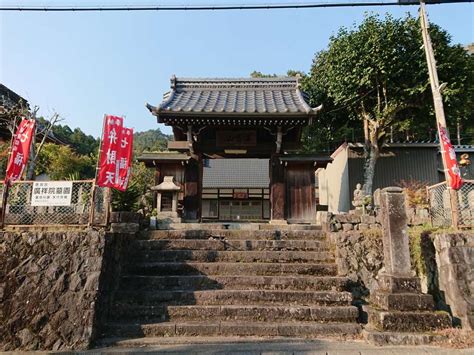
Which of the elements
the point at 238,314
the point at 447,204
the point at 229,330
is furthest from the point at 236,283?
the point at 447,204

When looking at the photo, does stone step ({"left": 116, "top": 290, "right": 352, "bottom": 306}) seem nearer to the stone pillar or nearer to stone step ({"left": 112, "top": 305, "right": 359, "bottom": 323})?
stone step ({"left": 112, "top": 305, "right": 359, "bottom": 323})

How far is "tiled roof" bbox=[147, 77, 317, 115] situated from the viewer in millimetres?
9664

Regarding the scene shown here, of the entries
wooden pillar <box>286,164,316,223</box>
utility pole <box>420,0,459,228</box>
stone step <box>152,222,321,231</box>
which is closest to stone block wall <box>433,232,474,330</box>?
utility pole <box>420,0,459,228</box>

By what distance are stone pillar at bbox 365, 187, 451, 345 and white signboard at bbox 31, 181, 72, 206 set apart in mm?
5785

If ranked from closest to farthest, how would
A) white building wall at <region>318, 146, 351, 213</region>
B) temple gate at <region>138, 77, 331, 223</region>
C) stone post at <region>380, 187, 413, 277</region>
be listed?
stone post at <region>380, 187, 413, 277</region>
temple gate at <region>138, 77, 331, 223</region>
white building wall at <region>318, 146, 351, 213</region>

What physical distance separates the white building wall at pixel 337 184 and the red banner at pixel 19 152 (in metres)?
13.6

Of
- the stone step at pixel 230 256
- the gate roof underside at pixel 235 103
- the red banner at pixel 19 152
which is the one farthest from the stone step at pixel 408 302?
the red banner at pixel 19 152

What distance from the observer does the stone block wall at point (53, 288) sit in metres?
4.62

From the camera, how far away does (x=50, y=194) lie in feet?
18.8

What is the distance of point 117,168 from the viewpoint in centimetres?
633

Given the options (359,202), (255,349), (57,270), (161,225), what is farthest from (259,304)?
(359,202)

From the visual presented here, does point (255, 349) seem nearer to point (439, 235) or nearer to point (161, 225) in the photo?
point (439, 235)

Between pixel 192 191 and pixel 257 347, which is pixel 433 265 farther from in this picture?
pixel 192 191

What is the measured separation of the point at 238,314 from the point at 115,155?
407 centimetres
